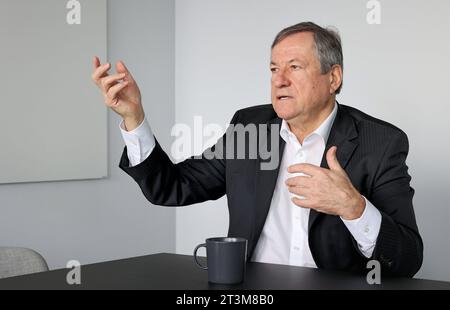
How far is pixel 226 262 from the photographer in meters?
1.28

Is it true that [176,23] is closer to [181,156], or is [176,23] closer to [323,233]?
[181,156]

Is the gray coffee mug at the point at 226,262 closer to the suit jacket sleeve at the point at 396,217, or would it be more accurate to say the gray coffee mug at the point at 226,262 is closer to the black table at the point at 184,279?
the black table at the point at 184,279

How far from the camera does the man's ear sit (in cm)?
202

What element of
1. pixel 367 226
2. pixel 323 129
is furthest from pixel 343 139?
pixel 367 226

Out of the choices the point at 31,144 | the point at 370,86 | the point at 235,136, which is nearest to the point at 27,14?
the point at 31,144

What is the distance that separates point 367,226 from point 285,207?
472mm

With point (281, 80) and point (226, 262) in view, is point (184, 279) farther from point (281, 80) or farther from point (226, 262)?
point (281, 80)

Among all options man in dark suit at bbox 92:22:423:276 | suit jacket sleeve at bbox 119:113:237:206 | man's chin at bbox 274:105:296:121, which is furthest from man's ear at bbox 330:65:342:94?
suit jacket sleeve at bbox 119:113:237:206

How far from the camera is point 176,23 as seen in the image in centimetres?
411

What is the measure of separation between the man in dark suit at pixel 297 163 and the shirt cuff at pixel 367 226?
13 mm

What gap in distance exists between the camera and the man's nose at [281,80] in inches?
74.4

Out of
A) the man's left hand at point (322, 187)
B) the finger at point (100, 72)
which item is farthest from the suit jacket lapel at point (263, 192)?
the finger at point (100, 72)

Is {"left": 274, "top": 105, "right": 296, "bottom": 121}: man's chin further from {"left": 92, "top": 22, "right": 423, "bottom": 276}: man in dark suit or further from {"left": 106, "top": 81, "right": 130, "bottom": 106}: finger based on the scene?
{"left": 106, "top": 81, "right": 130, "bottom": 106}: finger

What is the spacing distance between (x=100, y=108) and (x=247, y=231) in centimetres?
187
